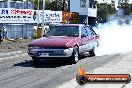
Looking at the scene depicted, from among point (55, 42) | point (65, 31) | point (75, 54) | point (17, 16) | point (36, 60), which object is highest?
point (17, 16)

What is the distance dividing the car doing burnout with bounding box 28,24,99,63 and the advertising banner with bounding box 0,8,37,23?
13.3 metres

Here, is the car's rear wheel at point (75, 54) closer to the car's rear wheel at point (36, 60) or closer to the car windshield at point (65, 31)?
the car windshield at point (65, 31)

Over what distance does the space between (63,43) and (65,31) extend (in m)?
1.62

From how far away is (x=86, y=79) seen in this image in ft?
13.0

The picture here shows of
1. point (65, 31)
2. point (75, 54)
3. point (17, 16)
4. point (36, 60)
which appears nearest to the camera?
point (75, 54)

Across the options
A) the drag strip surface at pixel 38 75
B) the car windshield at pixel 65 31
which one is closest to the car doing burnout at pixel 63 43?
the car windshield at pixel 65 31

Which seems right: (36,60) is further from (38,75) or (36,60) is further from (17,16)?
(17,16)

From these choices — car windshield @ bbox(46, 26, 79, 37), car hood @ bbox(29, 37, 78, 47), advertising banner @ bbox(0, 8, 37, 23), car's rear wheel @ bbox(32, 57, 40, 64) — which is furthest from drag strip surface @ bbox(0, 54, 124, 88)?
advertising banner @ bbox(0, 8, 37, 23)

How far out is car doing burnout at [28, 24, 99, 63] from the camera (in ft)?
42.9

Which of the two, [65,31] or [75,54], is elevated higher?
[65,31]

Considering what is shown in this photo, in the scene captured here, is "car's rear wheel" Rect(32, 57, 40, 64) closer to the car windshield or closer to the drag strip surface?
the drag strip surface

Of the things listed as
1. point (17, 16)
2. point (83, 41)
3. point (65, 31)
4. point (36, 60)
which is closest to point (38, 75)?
point (36, 60)

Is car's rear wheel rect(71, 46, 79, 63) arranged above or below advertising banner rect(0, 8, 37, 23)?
below

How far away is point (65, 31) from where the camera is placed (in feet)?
48.3
